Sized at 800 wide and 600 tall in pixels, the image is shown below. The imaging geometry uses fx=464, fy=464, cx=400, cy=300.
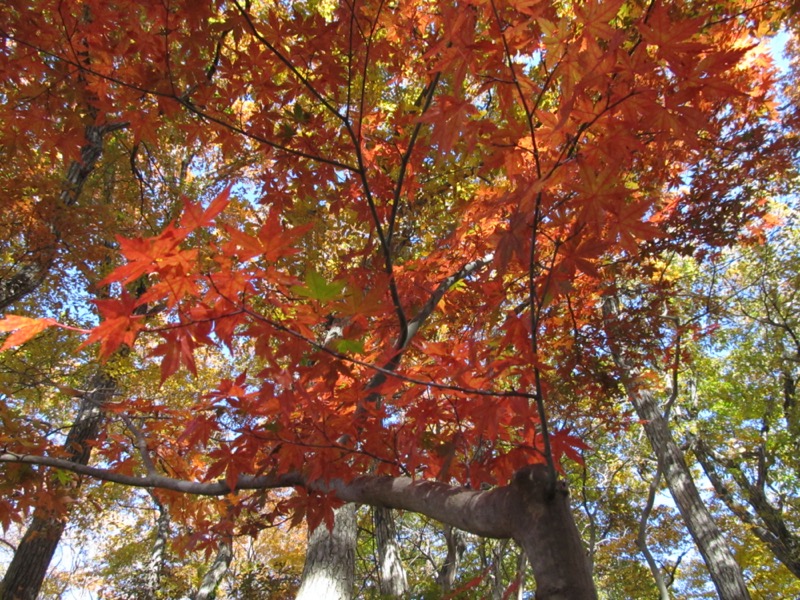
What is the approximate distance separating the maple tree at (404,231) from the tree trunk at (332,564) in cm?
122

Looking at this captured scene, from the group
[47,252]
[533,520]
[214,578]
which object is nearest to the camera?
[533,520]

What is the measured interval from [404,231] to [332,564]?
331cm

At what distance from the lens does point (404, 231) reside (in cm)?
516

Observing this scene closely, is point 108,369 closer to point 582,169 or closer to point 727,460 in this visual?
point 582,169

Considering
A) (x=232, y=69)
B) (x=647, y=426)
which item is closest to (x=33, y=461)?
(x=232, y=69)

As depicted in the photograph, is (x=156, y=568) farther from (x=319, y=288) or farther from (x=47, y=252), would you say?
(x=319, y=288)

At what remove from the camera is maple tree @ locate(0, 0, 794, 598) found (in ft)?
4.41

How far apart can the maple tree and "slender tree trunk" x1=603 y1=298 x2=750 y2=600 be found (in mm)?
2342

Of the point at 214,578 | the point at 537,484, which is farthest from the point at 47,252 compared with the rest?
the point at 214,578

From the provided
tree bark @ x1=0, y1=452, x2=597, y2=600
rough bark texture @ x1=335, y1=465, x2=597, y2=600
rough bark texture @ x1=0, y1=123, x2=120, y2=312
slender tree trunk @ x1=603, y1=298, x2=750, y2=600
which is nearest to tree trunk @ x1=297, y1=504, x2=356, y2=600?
tree bark @ x1=0, y1=452, x2=597, y2=600

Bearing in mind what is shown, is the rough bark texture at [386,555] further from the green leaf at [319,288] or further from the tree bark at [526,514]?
the green leaf at [319,288]

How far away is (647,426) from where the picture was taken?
6.88 meters

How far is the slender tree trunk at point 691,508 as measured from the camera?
5961 mm

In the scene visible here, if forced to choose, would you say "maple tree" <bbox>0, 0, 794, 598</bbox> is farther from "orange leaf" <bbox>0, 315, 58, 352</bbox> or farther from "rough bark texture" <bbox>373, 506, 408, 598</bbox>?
"rough bark texture" <bbox>373, 506, 408, 598</bbox>
